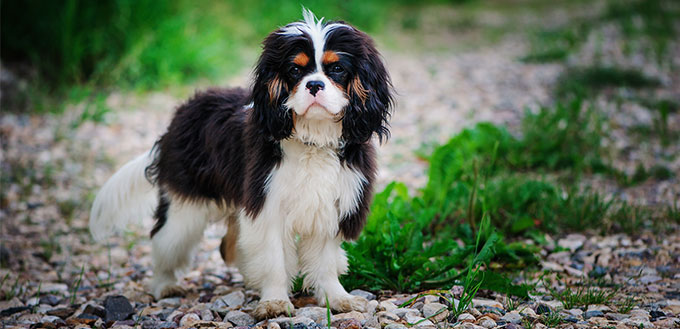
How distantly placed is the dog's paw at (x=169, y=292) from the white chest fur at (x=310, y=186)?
1.02m

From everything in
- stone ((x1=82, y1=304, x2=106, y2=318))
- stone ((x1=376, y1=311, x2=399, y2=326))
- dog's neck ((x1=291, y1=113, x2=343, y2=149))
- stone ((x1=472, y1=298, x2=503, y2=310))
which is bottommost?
stone ((x1=82, y1=304, x2=106, y2=318))

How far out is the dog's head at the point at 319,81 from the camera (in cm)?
294

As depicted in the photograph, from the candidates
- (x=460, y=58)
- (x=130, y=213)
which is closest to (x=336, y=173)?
(x=130, y=213)

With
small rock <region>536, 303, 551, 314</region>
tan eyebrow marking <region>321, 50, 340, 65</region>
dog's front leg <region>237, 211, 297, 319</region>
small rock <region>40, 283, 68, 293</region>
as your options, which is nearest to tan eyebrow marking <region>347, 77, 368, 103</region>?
tan eyebrow marking <region>321, 50, 340, 65</region>

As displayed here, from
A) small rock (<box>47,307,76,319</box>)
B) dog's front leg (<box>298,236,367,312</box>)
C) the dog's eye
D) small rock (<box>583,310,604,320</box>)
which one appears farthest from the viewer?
small rock (<box>47,307,76,319</box>)

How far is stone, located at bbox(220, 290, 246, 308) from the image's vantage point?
3.52 m

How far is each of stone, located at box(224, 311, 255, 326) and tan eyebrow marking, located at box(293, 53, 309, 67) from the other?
1.24 m

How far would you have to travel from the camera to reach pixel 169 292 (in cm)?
383

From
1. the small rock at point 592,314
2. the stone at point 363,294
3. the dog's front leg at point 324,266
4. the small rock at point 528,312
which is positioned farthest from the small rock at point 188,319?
the small rock at point 592,314

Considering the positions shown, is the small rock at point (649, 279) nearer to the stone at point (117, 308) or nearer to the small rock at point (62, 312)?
the stone at point (117, 308)

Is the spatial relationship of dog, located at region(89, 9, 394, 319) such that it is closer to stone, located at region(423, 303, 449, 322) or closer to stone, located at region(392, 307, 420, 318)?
stone, located at region(392, 307, 420, 318)

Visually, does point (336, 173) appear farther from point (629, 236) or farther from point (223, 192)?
point (629, 236)

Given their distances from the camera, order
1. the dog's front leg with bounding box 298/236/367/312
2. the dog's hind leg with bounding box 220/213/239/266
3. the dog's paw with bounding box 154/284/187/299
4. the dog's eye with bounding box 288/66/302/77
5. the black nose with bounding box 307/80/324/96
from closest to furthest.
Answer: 1. the black nose with bounding box 307/80/324/96
2. the dog's eye with bounding box 288/66/302/77
3. the dog's front leg with bounding box 298/236/367/312
4. the dog's paw with bounding box 154/284/187/299
5. the dog's hind leg with bounding box 220/213/239/266

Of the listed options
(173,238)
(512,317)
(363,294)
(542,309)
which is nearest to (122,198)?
(173,238)
